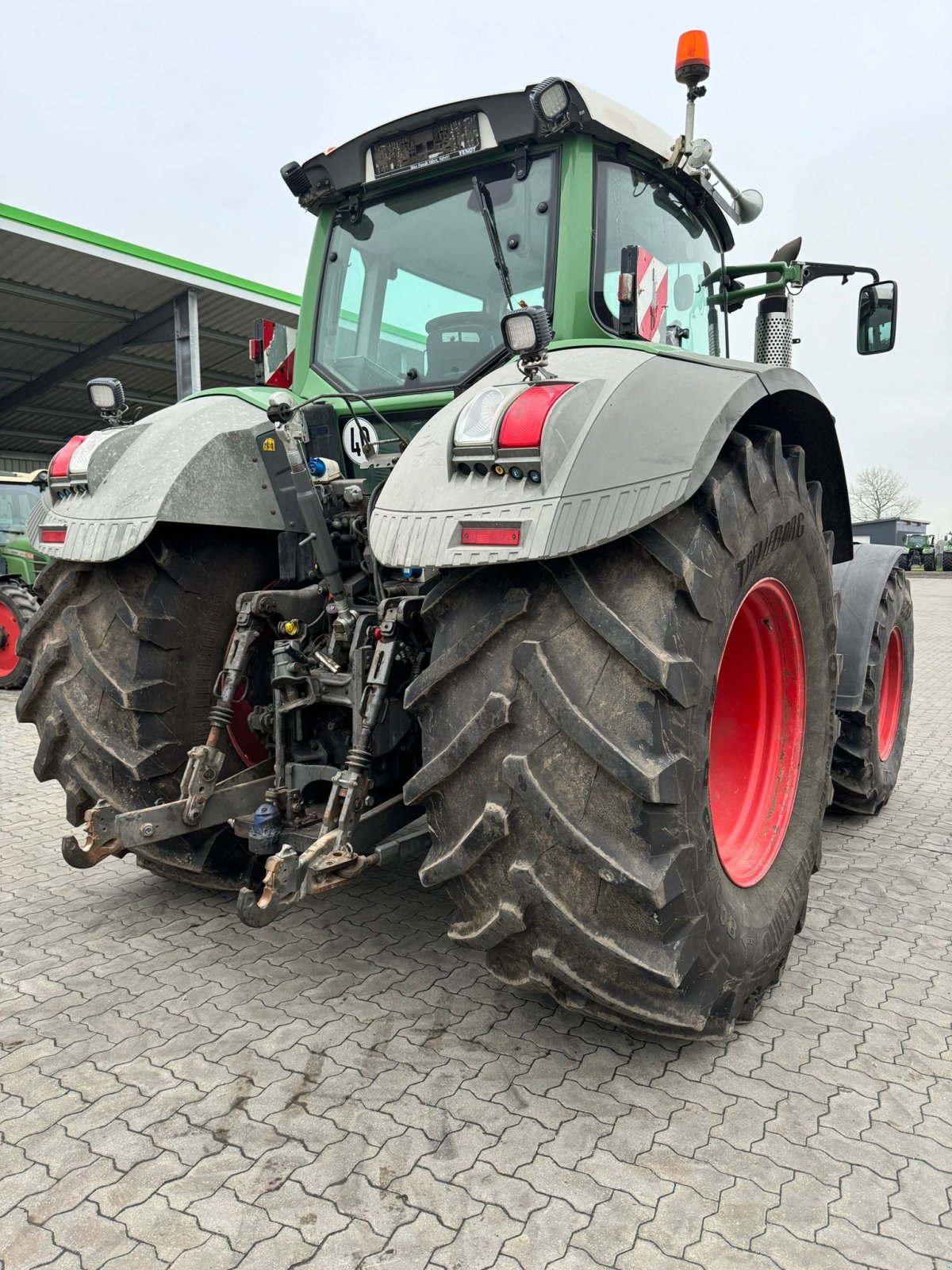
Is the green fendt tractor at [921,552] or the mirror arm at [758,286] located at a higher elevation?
the mirror arm at [758,286]

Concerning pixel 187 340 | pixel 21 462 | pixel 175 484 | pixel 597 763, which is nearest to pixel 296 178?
pixel 175 484

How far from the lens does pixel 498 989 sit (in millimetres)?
2463

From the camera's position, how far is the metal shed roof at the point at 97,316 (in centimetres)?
1177

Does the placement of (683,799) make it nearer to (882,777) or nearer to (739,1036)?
(739,1036)

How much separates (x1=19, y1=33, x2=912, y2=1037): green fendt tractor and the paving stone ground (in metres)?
0.25

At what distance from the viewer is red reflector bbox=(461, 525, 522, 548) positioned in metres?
1.72

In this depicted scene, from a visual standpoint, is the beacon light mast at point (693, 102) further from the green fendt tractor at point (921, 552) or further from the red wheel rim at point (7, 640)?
the green fendt tractor at point (921, 552)

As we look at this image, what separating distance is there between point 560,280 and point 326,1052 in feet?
7.31

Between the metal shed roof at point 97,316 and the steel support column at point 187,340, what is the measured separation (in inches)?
2.1

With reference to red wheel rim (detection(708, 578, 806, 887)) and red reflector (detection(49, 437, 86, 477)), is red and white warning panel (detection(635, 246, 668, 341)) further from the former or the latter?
red reflector (detection(49, 437, 86, 477))

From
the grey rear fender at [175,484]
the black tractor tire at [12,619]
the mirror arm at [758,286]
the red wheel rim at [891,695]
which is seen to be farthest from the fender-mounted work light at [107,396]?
the black tractor tire at [12,619]

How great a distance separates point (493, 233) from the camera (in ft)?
8.87

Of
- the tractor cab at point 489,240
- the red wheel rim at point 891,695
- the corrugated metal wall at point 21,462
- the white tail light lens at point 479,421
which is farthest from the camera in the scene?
the corrugated metal wall at point 21,462

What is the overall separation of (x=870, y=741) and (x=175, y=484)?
329 centimetres
